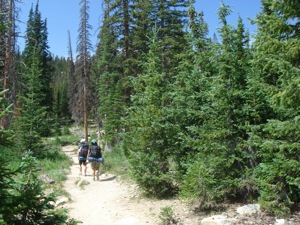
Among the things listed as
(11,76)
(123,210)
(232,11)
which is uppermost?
(232,11)

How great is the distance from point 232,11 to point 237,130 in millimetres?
3946

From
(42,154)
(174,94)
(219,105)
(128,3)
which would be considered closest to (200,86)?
(174,94)

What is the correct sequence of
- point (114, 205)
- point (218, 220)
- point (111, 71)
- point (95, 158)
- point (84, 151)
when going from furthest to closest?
point (111, 71), point (84, 151), point (95, 158), point (114, 205), point (218, 220)

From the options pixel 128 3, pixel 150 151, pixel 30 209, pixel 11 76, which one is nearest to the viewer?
pixel 30 209

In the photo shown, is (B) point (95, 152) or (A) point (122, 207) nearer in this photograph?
(A) point (122, 207)

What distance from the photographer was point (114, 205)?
11.3 metres

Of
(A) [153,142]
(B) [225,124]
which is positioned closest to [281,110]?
(B) [225,124]

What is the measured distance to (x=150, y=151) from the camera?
37.9ft

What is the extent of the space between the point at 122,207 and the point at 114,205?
1.54 ft

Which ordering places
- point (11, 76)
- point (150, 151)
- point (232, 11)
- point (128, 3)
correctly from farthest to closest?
point (128, 3) < point (11, 76) < point (150, 151) < point (232, 11)

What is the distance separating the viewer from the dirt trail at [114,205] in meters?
9.43

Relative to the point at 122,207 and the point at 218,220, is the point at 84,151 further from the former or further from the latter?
the point at 218,220

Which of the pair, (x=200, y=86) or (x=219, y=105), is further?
(x=200, y=86)

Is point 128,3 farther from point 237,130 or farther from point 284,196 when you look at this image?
point 284,196
